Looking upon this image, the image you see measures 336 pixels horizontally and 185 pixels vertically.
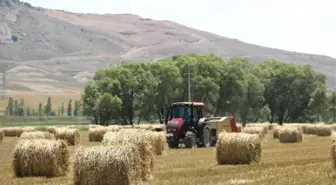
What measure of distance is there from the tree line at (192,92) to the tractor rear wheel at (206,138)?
52.0 m

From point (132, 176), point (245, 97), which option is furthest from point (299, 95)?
point (132, 176)

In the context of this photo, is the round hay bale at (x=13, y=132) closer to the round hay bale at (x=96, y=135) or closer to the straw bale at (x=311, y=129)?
the round hay bale at (x=96, y=135)

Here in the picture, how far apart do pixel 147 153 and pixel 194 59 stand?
257 ft

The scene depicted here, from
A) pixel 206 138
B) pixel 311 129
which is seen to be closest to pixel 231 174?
pixel 206 138

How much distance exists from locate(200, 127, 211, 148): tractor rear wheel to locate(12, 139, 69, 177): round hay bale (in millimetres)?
17797

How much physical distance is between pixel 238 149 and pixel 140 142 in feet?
21.2

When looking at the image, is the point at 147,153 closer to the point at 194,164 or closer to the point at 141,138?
the point at 141,138

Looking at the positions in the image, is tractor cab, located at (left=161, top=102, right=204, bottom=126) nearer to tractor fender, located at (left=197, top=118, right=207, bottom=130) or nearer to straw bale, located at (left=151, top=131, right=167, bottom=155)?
tractor fender, located at (left=197, top=118, right=207, bottom=130)

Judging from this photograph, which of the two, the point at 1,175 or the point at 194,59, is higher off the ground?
the point at 194,59

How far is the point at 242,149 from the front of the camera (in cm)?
2423

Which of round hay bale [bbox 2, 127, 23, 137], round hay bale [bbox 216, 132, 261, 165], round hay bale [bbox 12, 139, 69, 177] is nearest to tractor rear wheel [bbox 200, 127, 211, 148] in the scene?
round hay bale [bbox 216, 132, 261, 165]

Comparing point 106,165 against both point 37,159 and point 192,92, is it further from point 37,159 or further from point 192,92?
point 192,92

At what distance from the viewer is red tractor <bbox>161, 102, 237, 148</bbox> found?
36781 mm

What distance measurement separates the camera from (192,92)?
94.5m
